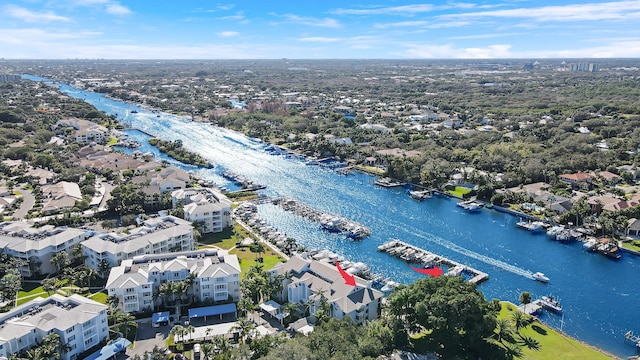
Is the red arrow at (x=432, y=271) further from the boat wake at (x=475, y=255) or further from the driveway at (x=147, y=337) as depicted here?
the driveway at (x=147, y=337)

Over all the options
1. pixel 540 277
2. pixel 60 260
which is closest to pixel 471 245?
pixel 540 277

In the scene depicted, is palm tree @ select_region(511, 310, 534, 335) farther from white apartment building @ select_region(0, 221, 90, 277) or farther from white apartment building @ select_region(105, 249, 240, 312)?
white apartment building @ select_region(0, 221, 90, 277)

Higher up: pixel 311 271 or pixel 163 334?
pixel 311 271

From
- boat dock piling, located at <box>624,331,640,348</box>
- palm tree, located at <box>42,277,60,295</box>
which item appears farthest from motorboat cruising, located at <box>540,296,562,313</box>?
palm tree, located at <box>42,277,60,295</box>

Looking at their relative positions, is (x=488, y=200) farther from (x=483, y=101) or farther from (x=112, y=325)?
(x=483, y=101)

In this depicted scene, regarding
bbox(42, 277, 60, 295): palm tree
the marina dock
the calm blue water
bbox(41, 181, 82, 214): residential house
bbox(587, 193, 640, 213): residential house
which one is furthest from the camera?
bbox(41, 181, 82, 214): residential house

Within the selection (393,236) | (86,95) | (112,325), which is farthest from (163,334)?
(86,95)
